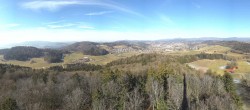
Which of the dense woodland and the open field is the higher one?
the dense woodland

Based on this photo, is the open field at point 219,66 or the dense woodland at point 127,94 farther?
the open field at point 219,66

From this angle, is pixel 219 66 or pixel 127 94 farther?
pixel 219 66

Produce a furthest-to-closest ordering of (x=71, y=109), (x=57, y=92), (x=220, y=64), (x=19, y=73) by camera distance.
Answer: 1. (x=220, y=64)
2. (x=19, y=73)
3. (x=57, y=92)
4. (x=71, y=109)

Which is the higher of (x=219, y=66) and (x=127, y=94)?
(x=127, y=94)

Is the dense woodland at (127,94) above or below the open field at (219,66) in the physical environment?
above

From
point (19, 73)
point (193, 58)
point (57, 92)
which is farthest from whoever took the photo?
→ point (193, 58)

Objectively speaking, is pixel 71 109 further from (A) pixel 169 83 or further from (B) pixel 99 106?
(A) pixel 169 83

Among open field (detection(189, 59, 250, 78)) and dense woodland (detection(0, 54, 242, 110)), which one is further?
open field (detection(189, 59, 250, 78))

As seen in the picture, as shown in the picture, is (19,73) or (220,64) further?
(220,64)

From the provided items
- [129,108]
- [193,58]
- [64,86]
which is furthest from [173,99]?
[193,58]

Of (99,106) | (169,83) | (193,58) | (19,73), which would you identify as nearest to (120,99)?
(99,106)
